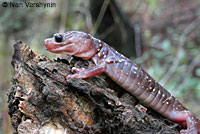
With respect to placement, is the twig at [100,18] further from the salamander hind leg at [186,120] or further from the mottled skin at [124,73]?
the salamander hind leg at [186,120]

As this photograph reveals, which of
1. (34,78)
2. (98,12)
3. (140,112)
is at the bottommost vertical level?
(140,112)

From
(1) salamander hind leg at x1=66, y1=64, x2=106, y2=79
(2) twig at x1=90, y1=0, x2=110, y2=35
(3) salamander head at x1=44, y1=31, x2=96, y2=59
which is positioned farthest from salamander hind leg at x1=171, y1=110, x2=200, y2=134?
(2) twig at x1=90, y1=0, x2=110, y2=35

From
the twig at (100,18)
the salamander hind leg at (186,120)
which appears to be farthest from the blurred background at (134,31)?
the salamander hind leg at (186,120)

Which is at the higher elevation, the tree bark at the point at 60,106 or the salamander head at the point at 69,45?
the salamander head at the point at 69,45

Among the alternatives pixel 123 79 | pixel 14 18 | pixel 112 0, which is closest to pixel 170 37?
pixel 112 0

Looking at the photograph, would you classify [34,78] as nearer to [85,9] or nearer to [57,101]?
[57,101]

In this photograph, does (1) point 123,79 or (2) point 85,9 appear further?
(2) point 85,9

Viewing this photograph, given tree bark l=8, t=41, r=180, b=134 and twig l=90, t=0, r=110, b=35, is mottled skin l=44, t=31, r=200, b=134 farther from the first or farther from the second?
twig l=90, t=0, r=110, b=35

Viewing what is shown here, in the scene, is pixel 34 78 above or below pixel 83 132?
above
